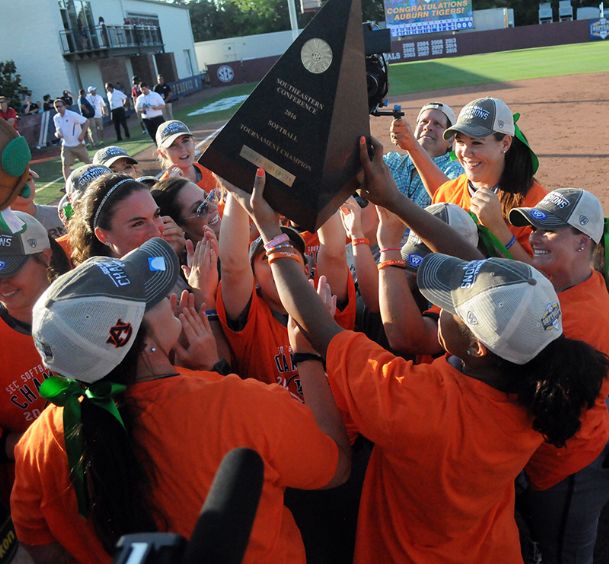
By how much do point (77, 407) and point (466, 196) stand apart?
286cm

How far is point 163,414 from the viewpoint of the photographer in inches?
66.4

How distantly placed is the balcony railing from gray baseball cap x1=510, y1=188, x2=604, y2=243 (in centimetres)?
3635

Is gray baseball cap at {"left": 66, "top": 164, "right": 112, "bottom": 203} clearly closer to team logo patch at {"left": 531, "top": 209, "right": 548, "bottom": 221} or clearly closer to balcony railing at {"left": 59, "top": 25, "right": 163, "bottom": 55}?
team logo patch at {"left": 531, "top": 209, "right": 548, "bottom": 221}

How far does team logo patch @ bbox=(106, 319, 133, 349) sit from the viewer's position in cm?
166

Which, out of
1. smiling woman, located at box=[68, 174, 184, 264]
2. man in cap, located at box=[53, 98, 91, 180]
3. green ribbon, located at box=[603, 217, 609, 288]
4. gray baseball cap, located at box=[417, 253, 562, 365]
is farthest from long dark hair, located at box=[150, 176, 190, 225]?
man in cap, located at box=[53, 98, 91, 180]

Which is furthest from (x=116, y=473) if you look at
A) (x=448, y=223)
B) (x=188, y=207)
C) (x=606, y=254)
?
(x=606, y=254)

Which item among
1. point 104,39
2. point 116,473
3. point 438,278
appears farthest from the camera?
point 104,39

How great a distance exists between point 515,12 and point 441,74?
33802 millimetres

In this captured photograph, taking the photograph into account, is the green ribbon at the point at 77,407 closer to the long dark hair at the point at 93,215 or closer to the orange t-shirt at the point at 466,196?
the long dark hair at the point at 93,215

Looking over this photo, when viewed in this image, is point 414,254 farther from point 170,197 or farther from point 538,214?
point 170,197

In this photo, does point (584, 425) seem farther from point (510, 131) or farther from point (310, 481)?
point (510, 131)

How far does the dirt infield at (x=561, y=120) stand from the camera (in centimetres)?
1061

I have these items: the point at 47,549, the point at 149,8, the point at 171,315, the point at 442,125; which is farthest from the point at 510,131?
the point at 149,8

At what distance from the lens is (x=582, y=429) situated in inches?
87.3
